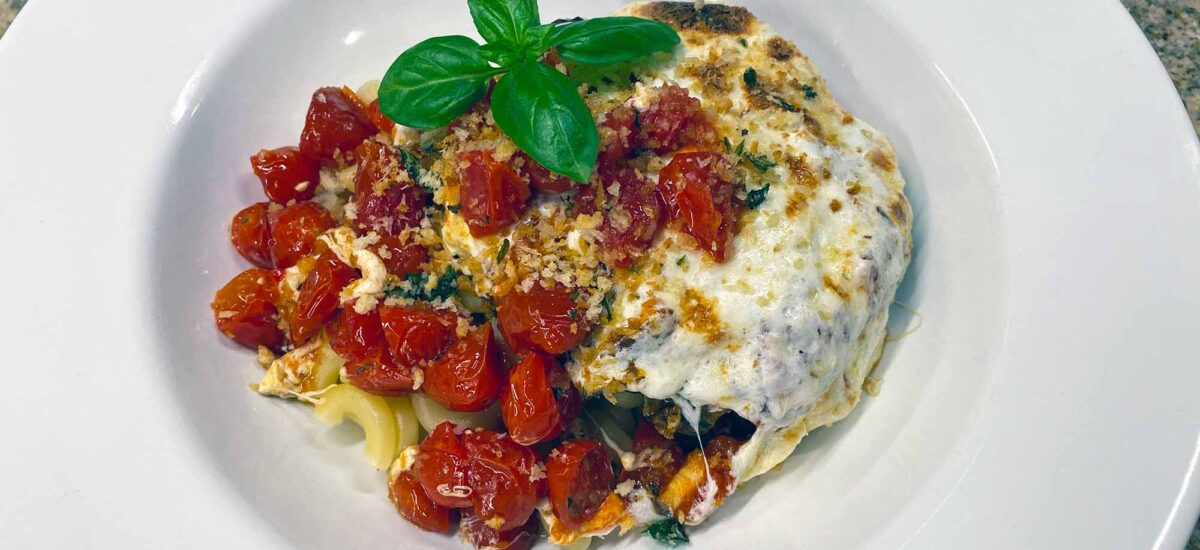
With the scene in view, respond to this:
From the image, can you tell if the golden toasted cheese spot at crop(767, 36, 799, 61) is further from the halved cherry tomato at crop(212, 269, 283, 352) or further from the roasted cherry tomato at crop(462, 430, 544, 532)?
the halved cherry tomato at crop(212, 269, 283, 352)

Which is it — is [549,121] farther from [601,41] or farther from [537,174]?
[601,41]

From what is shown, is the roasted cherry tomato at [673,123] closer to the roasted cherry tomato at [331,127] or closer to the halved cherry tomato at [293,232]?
the roasted cherry tomato at [331,127]

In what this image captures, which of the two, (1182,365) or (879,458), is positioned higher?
(1182,365)

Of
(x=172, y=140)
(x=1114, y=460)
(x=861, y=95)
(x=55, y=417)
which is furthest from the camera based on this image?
(x=861, y=95)

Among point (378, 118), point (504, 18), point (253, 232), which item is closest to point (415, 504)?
point (253, 232)

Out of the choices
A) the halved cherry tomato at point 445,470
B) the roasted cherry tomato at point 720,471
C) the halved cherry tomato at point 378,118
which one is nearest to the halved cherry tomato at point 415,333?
the halved cherry tomato at point 445,470

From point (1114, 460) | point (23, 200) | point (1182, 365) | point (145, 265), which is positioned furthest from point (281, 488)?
point (1182, 365)

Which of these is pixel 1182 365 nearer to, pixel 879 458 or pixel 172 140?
pixel 879 458
